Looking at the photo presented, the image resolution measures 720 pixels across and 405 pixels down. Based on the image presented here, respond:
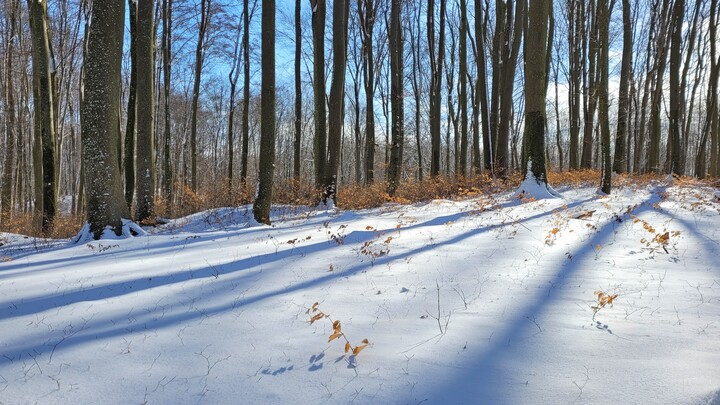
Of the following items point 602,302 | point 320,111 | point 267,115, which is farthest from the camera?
point 320,111

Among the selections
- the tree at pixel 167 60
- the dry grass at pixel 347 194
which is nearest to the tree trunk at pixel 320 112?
the dry grass at pixel 347 194

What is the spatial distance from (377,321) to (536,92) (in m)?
7.61

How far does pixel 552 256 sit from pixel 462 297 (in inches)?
66.2

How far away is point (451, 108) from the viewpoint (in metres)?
28.3

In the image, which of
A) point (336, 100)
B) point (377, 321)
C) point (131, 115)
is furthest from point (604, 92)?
point (131, 115)

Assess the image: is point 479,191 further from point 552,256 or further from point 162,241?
point 162,241

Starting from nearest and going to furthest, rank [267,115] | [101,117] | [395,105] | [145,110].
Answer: [101,117] → [267,115] → [145,110] → [395,105]

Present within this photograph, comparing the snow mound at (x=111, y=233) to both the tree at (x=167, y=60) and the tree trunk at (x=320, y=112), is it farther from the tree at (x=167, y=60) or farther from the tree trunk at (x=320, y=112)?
the tree at (x=167, y=60)

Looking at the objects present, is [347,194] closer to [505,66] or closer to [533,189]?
[533,189]

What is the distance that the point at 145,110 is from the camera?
9.05 meters

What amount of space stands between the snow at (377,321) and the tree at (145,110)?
14.4 feet

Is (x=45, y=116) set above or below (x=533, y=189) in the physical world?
above

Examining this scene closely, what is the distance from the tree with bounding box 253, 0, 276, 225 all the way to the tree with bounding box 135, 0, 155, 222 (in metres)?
3.03

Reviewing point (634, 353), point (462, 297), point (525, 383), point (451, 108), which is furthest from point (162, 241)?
point (451, 108)
